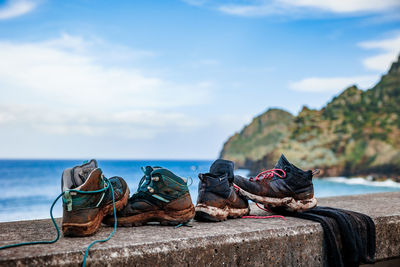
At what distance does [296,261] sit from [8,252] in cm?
163

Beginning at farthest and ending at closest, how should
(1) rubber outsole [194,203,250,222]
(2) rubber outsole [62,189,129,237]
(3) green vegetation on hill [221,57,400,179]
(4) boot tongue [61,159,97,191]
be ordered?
(3) green vegetation on hill [221,57,400,179]
(1) rubber outsole [194,203,250,222]
(4) boot tongue [61,159,97,191]
(2) rubber outsole [62,189,129,237]

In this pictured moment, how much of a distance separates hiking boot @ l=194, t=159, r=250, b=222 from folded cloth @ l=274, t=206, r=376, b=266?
1.63 feet

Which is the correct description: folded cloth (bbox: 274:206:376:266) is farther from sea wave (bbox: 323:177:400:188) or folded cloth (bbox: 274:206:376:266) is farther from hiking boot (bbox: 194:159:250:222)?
sea wave (bbox: 323:177:400:188)

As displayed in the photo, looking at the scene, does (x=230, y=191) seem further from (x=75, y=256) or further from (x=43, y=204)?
(x=43, y=204)

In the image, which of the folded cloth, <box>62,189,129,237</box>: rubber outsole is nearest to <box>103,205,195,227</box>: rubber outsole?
<box>62,189,129,237</box>: rubber outsole

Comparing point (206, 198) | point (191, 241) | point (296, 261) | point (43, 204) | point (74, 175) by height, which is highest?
point (74, 175)

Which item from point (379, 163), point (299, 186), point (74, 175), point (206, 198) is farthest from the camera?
point (379, 163)

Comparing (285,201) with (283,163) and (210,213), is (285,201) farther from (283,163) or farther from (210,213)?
(210,213)

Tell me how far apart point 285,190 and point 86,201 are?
54.9 inches

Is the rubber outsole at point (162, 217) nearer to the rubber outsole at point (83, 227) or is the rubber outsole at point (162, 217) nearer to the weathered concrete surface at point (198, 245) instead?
the weathered concrete surface at point (198, 245)

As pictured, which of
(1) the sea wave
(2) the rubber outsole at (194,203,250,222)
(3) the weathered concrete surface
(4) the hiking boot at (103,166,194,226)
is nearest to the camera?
(3) the weathered concrete surface

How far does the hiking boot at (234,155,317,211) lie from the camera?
266 cm

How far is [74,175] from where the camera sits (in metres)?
2.15

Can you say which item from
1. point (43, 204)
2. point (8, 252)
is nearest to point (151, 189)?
point (8, 252)
